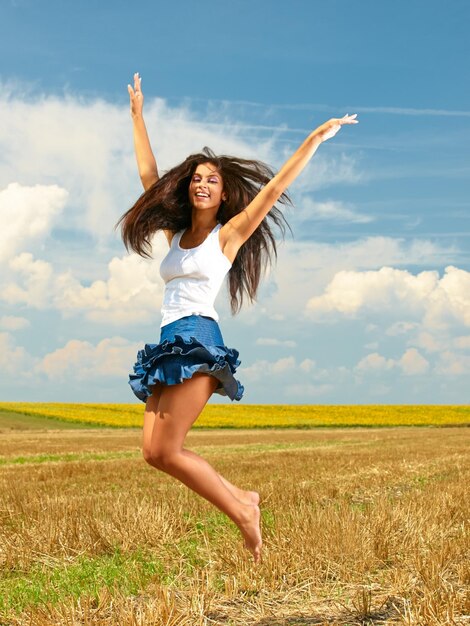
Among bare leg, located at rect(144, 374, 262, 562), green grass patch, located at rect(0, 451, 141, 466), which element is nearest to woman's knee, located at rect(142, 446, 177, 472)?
bare leg, located at rect(144, 374, 262, 562)

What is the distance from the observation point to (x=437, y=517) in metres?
6.22

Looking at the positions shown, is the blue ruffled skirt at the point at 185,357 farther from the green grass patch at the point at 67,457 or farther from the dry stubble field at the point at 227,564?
the green grass patch at the point at 67,457

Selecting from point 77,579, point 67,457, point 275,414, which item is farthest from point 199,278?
point 275,414

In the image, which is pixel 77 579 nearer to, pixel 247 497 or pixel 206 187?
pixel 247 497

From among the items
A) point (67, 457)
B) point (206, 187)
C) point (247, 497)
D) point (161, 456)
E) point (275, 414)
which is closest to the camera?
point (161, 456)

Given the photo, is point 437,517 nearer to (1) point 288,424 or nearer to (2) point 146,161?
(2) point 146,161

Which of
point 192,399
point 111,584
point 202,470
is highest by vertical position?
point 192,399

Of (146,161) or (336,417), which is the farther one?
(336,417)

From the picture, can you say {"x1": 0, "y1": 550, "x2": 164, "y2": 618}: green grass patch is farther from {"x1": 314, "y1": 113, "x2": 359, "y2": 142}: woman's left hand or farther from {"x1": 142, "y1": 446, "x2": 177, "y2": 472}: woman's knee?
{"x1": 314, "y1": 113, "x2": 359, "y2": 142}: woman's left hand

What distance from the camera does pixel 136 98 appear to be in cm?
624

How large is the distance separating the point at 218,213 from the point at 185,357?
1.29m

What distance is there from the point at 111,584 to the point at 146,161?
299 cm

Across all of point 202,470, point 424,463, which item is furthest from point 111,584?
point 424,463

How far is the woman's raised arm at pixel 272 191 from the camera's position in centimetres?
490
